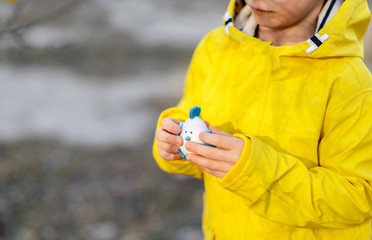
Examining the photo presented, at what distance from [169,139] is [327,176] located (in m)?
0.52

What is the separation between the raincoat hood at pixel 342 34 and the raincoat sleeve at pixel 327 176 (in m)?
0.16

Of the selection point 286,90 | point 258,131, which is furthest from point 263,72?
point 258,131

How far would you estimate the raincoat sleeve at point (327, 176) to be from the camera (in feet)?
3.77

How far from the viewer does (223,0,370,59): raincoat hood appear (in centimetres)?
119

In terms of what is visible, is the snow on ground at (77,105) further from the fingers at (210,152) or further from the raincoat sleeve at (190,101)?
the fingers at (210,152)

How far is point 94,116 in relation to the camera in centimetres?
525

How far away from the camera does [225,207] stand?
1.44m

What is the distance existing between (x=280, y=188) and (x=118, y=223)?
7.46 ft

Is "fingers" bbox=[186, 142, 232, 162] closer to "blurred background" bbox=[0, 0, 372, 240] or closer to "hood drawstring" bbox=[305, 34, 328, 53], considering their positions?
"hood drawstring" bbox=[305, 34, 328, 53]

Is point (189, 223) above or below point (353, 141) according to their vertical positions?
below

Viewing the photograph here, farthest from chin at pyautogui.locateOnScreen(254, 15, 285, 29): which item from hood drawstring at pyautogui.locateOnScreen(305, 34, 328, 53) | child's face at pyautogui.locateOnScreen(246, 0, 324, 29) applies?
hood drawstring at pyautogui.locateOnScreen(305, 34, 328, 53)

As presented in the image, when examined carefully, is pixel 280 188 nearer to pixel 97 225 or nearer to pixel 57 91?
pixel 97 225

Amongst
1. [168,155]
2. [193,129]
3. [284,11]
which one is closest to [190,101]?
[168,155]

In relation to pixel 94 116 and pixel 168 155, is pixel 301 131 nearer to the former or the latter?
pixel 168 155
